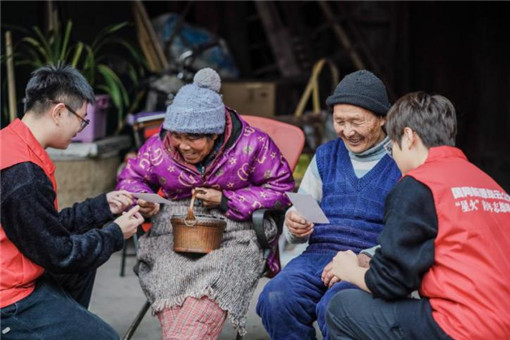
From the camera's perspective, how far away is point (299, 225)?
338 centimetres

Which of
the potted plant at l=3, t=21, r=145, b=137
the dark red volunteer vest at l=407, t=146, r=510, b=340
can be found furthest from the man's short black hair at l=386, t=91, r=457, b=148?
the potted plant at l=3, t=21, r=145, b=137

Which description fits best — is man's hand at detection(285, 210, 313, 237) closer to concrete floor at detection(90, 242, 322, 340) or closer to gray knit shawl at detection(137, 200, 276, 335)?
gray knit shawl at detection(137, 200, 276, 335)

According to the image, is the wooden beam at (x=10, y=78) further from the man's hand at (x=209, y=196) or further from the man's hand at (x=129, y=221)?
the man's hand at (x=129, y=221)

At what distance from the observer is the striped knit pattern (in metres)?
3.31

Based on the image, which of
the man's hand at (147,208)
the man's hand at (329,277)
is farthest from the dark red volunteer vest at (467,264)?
the man's hand at (147,208)

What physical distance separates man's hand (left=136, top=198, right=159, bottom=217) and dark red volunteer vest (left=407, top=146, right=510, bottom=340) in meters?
1.38

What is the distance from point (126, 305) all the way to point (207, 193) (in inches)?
50.6

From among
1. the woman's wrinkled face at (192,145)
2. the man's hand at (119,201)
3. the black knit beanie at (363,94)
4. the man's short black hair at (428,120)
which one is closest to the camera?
the man's short black hair at (428,120)

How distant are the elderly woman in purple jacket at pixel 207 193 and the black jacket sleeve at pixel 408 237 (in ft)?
3.23

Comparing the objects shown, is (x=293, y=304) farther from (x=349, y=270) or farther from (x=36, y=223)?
(x=36, y=223)

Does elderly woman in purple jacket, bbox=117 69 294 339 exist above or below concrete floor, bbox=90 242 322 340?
above

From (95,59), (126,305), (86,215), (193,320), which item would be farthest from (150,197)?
(95,59)

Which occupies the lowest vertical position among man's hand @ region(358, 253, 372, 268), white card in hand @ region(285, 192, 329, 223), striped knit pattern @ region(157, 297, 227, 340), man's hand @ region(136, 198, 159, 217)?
striped knit pattern @ region(157, 297, 227, 340)

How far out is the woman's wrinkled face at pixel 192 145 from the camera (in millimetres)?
3561
